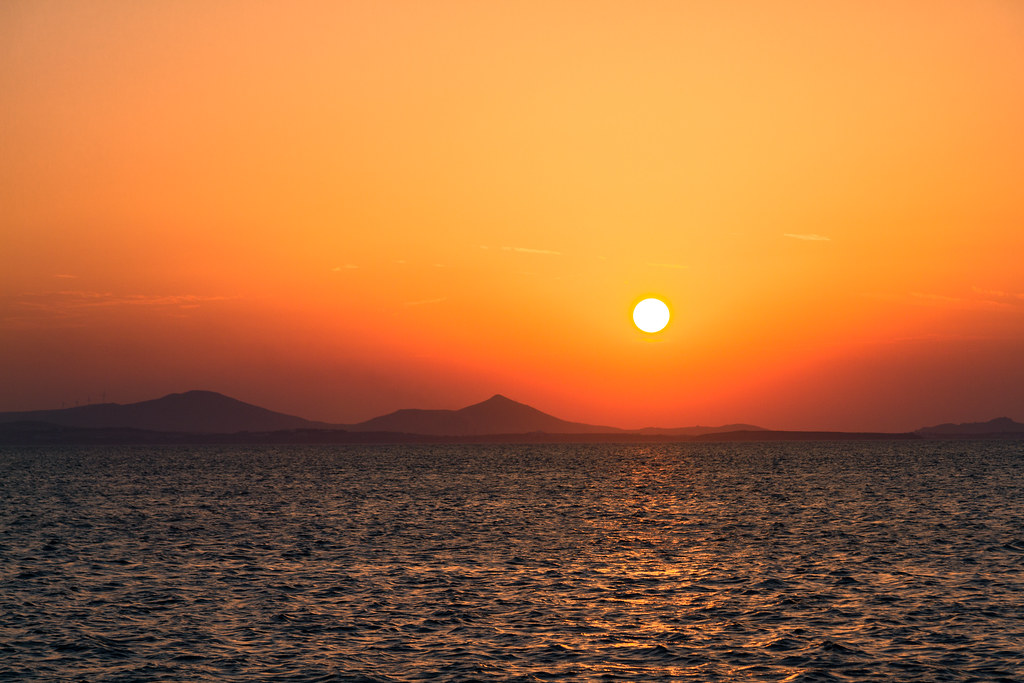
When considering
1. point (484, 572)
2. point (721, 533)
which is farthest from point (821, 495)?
point (484, 572)

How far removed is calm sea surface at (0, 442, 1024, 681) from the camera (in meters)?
31.1

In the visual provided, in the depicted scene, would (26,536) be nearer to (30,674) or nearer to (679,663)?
(30,674)

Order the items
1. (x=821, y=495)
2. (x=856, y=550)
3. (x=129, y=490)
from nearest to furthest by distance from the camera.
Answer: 1. (x=856, y=550)
2. (x=821, y=495)
3. (x=129, y=490)

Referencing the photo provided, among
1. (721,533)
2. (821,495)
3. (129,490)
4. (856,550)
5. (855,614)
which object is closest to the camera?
(855,614)

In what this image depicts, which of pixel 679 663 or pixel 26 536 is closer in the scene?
pixel 679 663

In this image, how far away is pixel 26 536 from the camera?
2662 inches

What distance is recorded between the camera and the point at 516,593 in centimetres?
4297

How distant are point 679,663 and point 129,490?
109995mm

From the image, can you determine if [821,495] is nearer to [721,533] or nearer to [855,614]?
[721,533]

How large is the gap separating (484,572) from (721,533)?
25.0 metres

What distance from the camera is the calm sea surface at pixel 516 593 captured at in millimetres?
31109

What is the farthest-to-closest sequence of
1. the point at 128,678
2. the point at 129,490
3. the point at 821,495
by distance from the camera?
the point at 129,490, the point at 821,495, the point at 128,678

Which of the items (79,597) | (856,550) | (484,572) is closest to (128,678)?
(79,597)

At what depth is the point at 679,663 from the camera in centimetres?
3073
